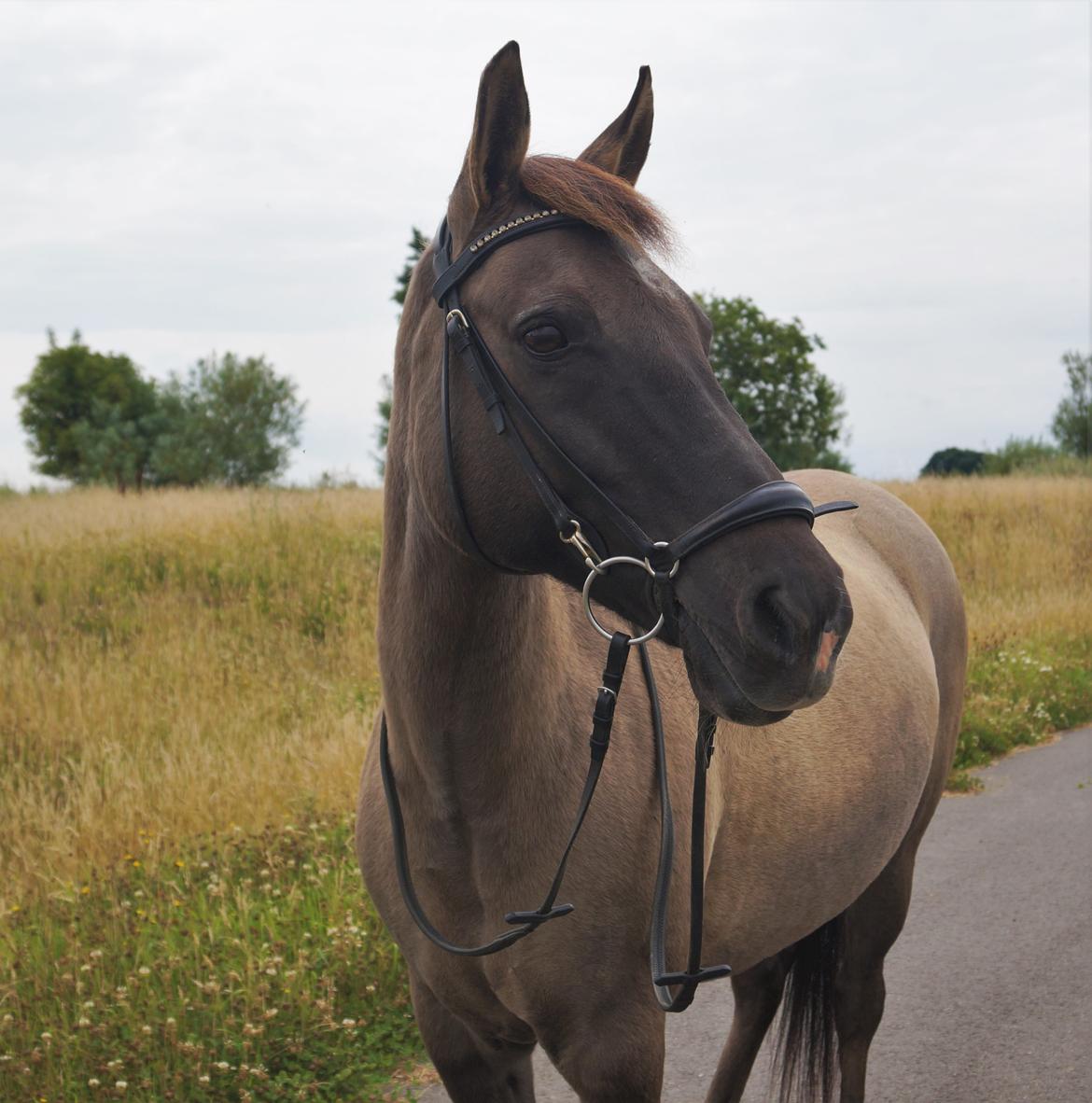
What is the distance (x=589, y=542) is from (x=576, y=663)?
54cm

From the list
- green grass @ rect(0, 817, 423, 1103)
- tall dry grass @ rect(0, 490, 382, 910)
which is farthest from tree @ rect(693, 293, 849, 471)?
green grass @ rect(0, 817, 423, 1103)

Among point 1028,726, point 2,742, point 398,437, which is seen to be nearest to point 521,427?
point 398,437

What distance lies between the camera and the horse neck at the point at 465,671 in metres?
2.10

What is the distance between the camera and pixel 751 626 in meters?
1.61

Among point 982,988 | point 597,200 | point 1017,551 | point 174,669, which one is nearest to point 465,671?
point 597,200

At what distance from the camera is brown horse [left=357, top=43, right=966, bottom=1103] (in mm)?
1737

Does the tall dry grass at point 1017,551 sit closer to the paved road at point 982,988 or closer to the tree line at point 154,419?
the paved road at point 982,988

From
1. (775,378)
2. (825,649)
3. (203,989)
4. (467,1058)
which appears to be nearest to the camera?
(825,649)

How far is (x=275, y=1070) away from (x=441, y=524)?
2431 mm

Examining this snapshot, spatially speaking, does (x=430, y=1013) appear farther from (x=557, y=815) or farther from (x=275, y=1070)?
(x=275, y=1070)

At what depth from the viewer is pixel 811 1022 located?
3.57 metres

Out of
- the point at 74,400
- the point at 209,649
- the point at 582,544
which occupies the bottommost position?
the point at 209,649

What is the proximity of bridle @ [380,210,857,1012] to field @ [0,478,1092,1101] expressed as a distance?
69.3 inches

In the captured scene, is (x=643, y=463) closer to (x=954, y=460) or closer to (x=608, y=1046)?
(x=608, y=1046)
